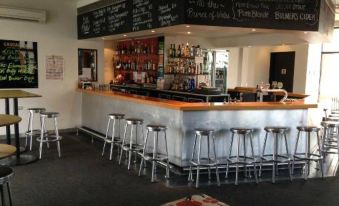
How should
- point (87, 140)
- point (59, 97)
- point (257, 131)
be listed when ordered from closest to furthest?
point (257, 131) → point (87, 140) → point (59, 97)

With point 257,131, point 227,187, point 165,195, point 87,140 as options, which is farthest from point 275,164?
point 87,140

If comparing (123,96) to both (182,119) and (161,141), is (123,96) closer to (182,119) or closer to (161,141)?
(161,141)

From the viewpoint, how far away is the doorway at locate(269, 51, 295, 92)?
9766 millimetres

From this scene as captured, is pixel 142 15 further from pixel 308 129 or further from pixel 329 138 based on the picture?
pixel 329 138

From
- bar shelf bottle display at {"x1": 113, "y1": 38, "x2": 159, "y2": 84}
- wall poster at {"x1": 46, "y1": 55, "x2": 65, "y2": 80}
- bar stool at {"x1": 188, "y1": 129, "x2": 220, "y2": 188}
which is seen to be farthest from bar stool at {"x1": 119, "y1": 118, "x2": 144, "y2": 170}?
bar shelf bottle display at {"x1": 113, "y1": 38, "x2": 159, "y2": 84}

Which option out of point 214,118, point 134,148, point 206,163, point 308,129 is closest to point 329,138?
point 308,129

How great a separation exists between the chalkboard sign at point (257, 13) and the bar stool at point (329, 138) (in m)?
1.52

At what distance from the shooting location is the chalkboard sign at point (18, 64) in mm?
6641

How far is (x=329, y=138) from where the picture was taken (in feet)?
20.8

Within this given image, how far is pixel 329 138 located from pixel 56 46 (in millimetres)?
5683

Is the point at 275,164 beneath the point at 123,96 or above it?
beneath

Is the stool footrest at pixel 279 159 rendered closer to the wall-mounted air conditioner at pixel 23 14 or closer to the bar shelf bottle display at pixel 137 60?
the bar shelf bottle display at pixel 137 60

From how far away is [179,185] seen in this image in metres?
4.29

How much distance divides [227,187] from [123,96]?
2.48 m
